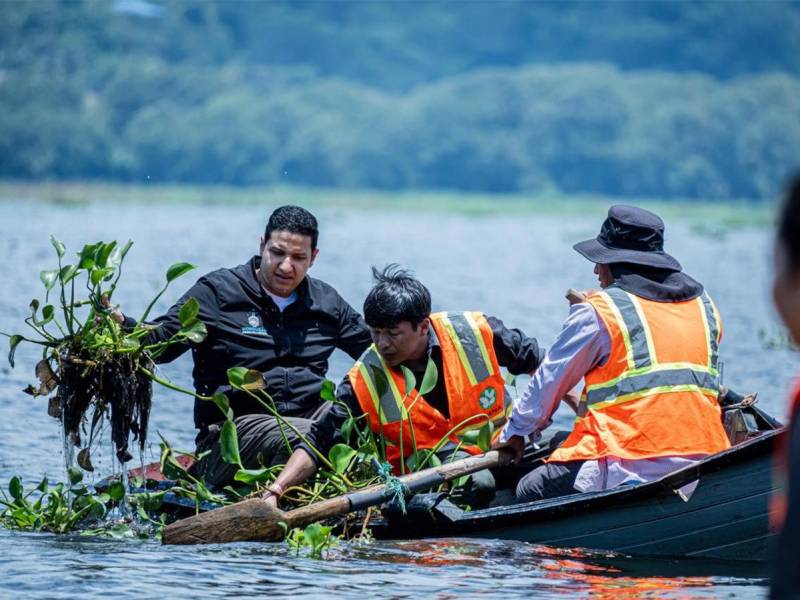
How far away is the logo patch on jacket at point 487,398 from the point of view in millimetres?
6414

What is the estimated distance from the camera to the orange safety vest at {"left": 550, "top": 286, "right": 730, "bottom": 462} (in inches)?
225

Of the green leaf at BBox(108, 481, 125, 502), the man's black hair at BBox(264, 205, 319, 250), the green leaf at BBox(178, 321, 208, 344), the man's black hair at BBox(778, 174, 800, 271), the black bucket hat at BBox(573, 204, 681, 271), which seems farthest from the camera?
the man's black hair at BBox(264, 205, 319, 250)

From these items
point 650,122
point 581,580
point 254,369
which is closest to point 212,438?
point 254,369

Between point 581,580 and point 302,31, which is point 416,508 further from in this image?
point 302,31

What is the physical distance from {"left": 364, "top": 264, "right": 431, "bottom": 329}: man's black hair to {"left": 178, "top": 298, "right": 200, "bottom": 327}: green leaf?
35.9 inches

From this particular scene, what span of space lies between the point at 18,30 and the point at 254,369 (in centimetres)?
12738

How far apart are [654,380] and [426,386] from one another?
104 cm

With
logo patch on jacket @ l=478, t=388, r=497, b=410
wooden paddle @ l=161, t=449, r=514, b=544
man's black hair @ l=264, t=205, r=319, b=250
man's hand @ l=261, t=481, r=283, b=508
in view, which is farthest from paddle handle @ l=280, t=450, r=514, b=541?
man's black hair @ l=264, t=205, r=319, b=250

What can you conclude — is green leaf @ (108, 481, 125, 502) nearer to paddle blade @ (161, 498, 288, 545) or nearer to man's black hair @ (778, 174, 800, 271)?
paddle blade @ (161, 498, 288, 545)

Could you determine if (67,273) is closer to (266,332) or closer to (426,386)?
(266,332)

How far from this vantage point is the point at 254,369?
6.91 metres

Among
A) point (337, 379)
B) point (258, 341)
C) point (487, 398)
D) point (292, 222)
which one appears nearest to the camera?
point (487, 398)

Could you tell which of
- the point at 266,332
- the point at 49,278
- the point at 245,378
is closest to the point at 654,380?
the point at 245,378

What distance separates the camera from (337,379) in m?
13.0
